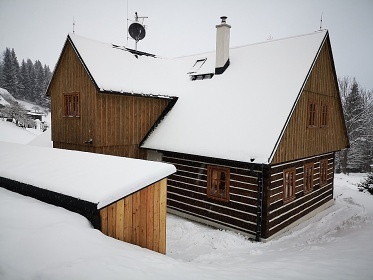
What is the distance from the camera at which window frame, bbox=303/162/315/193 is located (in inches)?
534

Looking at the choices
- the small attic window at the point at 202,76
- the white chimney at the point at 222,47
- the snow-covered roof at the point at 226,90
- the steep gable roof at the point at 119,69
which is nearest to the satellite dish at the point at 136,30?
the steep gable roof at the point at 119,69

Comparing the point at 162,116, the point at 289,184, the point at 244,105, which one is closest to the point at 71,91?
the point at 162,116

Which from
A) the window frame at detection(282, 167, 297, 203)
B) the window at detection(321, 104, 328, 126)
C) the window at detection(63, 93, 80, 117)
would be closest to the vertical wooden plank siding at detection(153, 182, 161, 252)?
the window frame at detection(282, 167, 297, 203)

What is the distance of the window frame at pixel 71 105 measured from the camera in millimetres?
14670

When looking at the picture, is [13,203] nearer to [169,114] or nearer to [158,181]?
[158,181]

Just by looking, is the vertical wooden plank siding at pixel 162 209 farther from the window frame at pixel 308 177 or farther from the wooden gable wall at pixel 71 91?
the window frame at pixel 308 177

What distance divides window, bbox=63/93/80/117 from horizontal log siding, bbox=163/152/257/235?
5365mm

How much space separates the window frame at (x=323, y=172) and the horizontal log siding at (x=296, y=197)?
229 mm

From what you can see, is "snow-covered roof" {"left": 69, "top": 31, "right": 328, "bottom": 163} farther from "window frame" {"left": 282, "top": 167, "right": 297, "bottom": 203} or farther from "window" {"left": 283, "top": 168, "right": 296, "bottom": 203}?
"window" {"left": 283, "top": 168, "right": 296, "bottom": 203}

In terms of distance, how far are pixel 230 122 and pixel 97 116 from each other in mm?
6369

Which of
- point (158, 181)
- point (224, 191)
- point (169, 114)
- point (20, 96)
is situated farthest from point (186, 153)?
point (20, 96)

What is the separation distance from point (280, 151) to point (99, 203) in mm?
7728

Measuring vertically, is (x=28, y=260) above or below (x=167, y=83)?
below

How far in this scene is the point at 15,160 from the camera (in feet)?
29.8
